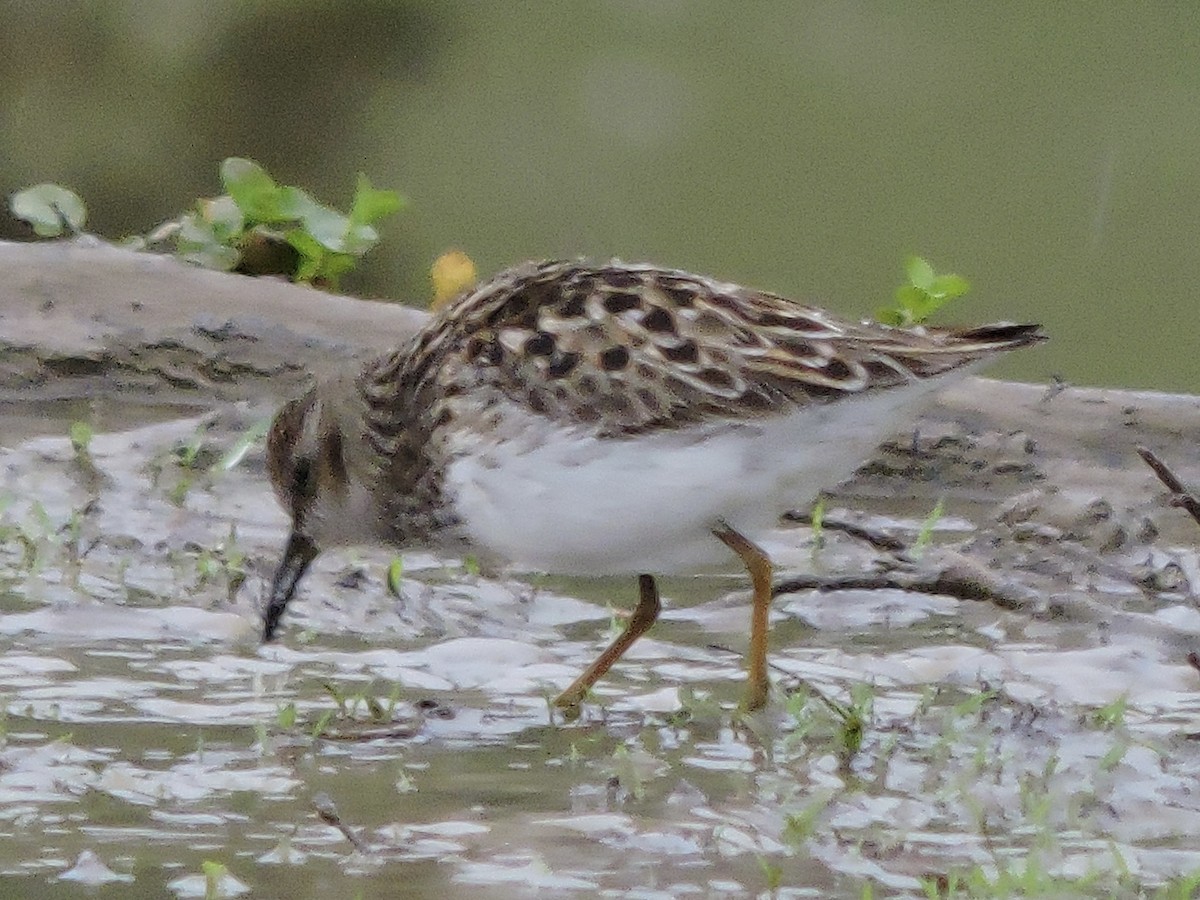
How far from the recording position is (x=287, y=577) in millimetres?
5812

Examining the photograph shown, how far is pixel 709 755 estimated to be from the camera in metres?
4.90

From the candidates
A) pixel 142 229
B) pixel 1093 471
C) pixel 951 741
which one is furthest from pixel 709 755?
pixel 142 229

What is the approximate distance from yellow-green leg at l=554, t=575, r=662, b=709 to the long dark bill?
83 centimetres

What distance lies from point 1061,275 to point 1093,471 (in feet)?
21.3

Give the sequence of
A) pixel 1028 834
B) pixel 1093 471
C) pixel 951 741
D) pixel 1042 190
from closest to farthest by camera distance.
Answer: pixel 1028 834
pixel 951 741
pixel 1093 471
pixel 1042 190

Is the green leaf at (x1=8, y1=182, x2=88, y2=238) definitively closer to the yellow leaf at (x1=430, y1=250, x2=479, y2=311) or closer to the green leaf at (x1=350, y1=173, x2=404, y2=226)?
the green leaf at (x1=350, y1=173, x2=404, y2=226)

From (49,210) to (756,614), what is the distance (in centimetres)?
428

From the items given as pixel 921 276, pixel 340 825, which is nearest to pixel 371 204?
pixel 921 276

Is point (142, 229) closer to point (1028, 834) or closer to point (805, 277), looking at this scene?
point (805, 277)

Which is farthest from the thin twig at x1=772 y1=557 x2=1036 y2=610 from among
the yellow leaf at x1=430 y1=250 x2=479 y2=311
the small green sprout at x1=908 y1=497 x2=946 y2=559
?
the yellow leaf at x1=430 y1=250 x2=479 y2=311

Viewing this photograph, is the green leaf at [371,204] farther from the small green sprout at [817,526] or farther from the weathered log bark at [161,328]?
the small green sprout at [817,526]

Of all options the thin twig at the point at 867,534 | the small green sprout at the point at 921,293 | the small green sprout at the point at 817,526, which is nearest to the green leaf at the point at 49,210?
the small green sprout at the point at 921,293

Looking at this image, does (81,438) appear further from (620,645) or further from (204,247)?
(620,645)

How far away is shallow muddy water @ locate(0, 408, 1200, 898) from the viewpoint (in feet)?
13.5
